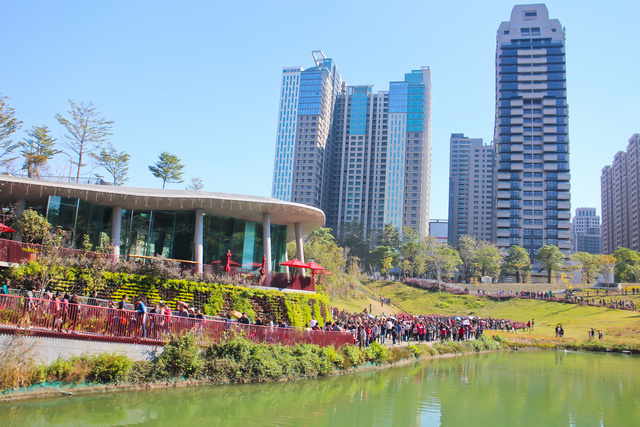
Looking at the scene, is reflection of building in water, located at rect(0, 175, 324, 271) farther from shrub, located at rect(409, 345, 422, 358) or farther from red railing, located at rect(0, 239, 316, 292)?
shrub, located at rect(409, 345, 422, 358)

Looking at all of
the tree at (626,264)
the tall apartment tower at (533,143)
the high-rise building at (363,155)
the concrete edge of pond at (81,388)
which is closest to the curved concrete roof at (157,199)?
the concrete edge of pond at (81,388)

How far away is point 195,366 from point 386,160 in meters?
142

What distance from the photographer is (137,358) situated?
15.7 metres

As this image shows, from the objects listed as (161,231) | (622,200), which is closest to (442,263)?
(161,231)

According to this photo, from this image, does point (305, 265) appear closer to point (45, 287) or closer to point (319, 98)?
point (45, 287)

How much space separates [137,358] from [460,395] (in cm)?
1169

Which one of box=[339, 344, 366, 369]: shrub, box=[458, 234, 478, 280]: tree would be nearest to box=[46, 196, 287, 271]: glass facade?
box=[339, 344, 366, 369]: shrub

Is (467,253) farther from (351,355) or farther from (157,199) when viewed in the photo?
(351,355)

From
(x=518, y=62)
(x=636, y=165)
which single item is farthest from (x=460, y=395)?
(x=636, y=165)

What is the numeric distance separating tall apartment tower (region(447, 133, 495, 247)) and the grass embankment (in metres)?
165

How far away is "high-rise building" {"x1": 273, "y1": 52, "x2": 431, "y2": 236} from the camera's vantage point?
492 feet

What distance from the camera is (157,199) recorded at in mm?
26859

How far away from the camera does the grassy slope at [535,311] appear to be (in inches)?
1804

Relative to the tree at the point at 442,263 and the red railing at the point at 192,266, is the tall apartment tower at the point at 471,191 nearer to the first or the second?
the tree at the point at 442,263
